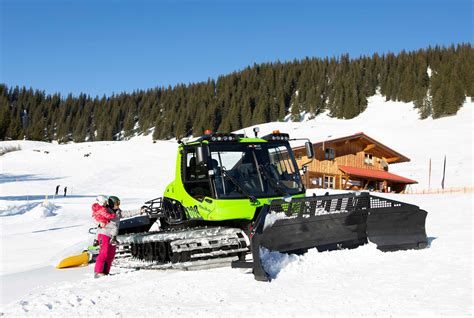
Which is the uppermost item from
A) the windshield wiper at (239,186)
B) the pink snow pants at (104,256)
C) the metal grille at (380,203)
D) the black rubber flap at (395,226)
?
the windshield wiper at (239,186)

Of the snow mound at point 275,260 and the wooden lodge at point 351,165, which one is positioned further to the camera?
the wooden lodge at point 351,165

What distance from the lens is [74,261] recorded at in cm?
1012

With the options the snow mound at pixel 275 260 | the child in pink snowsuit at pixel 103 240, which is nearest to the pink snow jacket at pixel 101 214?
the child in pink snowsuit at pixel 103 240

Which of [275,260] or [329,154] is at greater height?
[329,154]

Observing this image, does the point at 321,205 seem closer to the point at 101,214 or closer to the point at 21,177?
the point at 101,214

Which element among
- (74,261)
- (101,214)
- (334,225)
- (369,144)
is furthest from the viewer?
(369,144)

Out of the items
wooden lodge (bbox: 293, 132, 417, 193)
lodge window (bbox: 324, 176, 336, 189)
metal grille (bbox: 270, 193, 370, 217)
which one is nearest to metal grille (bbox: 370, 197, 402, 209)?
metal grille (bbox: 270, 193, 370, 217)

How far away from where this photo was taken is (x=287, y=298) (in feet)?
18.9

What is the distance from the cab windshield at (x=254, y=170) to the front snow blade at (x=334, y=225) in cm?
103

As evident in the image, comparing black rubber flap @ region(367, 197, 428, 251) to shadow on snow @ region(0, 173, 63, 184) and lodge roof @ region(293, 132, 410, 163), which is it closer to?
lodge roof @ region(293, 132, 410, 163)

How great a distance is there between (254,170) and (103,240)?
9.93ft

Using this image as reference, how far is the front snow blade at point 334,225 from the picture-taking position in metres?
7.54

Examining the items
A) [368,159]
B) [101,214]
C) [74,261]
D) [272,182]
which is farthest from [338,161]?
[101,214]

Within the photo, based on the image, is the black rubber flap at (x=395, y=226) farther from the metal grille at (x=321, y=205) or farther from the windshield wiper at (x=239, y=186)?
the windshield wiper at (x=239, y=186)
